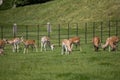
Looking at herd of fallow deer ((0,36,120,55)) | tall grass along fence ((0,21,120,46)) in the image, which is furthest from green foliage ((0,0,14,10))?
herd of fallow deer ((0,36,120,55))

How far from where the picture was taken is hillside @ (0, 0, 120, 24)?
92.5 m

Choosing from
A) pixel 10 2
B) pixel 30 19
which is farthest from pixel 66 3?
pixel 10 2

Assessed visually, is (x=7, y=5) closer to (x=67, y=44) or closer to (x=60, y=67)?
(x=67, y=44)

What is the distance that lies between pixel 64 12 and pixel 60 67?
75.6 meters

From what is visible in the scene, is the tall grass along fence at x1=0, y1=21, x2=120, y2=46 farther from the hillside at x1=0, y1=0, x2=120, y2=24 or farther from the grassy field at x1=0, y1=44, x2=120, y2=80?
the grassy field at x1=0, y1=44, x2=120, y2=80

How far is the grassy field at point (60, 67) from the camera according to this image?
23.6m

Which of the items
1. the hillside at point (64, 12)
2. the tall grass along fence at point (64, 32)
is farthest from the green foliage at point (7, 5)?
the tall grass along fence at point (64, 32)

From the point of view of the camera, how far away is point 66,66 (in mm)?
27531

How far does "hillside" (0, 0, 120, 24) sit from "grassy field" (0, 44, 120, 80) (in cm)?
5499

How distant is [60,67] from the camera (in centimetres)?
2712

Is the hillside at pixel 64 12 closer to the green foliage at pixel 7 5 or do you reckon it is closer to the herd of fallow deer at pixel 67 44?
the green foliage at pixel 7 5

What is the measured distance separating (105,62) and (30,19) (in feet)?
243

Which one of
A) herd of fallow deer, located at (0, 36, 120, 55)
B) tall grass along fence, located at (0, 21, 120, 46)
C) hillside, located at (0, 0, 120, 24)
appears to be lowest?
herd of fallow deer, located at (0, 36, 120, 55)

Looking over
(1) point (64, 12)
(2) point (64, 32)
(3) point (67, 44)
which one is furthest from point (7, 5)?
(3) point (67, 44)
